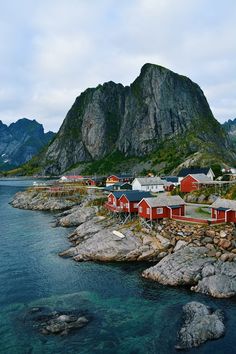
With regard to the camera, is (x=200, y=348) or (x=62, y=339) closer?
(x=200, y=348)

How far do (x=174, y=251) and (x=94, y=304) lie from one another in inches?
655

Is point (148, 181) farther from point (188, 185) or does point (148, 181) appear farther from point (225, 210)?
point (225, 210)

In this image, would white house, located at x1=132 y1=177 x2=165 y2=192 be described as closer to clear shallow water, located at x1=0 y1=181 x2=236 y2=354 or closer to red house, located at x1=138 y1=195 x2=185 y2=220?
red house, located at x1=138 y1=195 x2=185 y2=220

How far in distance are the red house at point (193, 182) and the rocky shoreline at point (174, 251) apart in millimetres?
25423

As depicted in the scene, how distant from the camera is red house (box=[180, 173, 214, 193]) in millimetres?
83387

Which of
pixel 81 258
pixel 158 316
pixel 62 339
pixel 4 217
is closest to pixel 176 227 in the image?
pixel 81 258

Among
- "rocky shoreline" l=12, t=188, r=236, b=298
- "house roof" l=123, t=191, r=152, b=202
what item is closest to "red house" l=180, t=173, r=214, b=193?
"house roof" l=123, t=191, r=152, b=202

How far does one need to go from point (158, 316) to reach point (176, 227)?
72.0 feet

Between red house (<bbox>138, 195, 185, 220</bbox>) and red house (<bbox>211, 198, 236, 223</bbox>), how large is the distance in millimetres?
6641

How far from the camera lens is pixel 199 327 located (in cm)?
3044

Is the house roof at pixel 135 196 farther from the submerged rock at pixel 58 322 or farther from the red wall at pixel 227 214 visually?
the submerged rock at pixel 58 322

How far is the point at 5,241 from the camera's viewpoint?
6794 centimetres

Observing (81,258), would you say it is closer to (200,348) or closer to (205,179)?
(200,348)

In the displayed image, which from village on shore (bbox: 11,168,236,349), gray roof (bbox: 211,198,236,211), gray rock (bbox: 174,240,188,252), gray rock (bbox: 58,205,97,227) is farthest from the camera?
gray rock (bbox: 58,205,97,227)
